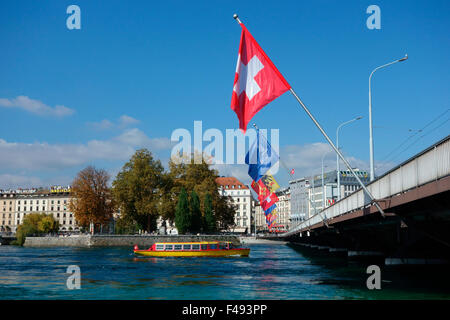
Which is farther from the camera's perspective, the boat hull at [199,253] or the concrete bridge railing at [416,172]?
the boat hull at [199,253]

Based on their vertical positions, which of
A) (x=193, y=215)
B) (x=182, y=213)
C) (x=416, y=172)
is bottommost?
(x=193, y=215)

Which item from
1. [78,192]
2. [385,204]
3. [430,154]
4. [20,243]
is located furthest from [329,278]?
[20,243]

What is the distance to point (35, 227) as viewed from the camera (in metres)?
122

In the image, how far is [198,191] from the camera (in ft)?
379

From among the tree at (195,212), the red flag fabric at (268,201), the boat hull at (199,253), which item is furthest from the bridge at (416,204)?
the tree at (195,212)

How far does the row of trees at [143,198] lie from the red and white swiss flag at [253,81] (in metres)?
82.8

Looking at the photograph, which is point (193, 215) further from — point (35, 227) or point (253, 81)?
point (253, 81)

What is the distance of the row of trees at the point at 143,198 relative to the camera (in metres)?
106

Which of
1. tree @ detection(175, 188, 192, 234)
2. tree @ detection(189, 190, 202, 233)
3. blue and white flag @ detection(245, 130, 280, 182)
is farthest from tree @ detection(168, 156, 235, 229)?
blue and white flag @ detection(245, 130, 280, 182)

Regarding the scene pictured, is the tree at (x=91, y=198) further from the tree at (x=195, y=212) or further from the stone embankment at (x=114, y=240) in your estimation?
the tree at (x=195, y=212)

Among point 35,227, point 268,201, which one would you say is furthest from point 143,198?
point 268,201

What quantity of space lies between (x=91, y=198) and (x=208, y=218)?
81.4 feet

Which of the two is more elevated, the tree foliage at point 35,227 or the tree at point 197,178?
the tree at point 197,178
